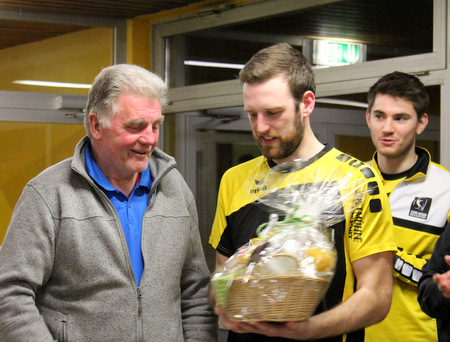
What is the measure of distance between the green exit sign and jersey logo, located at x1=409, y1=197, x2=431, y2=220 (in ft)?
4.12

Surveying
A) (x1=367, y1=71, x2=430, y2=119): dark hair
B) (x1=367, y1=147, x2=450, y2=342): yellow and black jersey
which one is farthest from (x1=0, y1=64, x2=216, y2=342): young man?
(x1=367, y1=71, x2=430, y2=119): dark hair

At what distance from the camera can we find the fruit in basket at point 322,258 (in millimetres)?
1555

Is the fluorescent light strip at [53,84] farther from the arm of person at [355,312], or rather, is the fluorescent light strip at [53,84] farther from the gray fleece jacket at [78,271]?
the arm of person at [355,312]

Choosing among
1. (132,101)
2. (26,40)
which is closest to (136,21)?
(26,40)

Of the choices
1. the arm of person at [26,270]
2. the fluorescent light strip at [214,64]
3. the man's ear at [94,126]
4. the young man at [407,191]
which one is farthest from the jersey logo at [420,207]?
the fluorescent light strip at [214,64]

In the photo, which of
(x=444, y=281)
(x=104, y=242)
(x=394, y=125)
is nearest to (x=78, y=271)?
(x=104, y=242)

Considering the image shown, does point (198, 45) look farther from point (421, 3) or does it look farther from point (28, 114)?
point (421, 3)

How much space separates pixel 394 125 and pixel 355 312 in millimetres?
1259

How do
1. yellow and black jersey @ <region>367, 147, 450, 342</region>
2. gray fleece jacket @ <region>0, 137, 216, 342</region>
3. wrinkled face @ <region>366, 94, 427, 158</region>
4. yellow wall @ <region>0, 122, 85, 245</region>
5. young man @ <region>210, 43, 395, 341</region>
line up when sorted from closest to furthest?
young man @ <region>210, 43, 395, 341</region> → gray fleece jacket @ <region>0, 137, 216, 342</region> → yellow and black jersey @ <region>367, 147, 450, 342</region> → wrinkled face @ <region>366, 94, 427, 158</region> → yellow wall @ <region>0, 122, 85, 245</region>

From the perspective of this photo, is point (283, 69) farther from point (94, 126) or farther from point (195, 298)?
point (195, 298)

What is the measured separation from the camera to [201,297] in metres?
2.14

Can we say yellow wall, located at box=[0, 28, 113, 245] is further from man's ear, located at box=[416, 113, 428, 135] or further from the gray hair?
the gray hair

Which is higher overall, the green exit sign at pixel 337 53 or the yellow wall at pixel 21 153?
the green exit sign at pixel 337 53

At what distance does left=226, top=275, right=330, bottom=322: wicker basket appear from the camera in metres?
1.48
